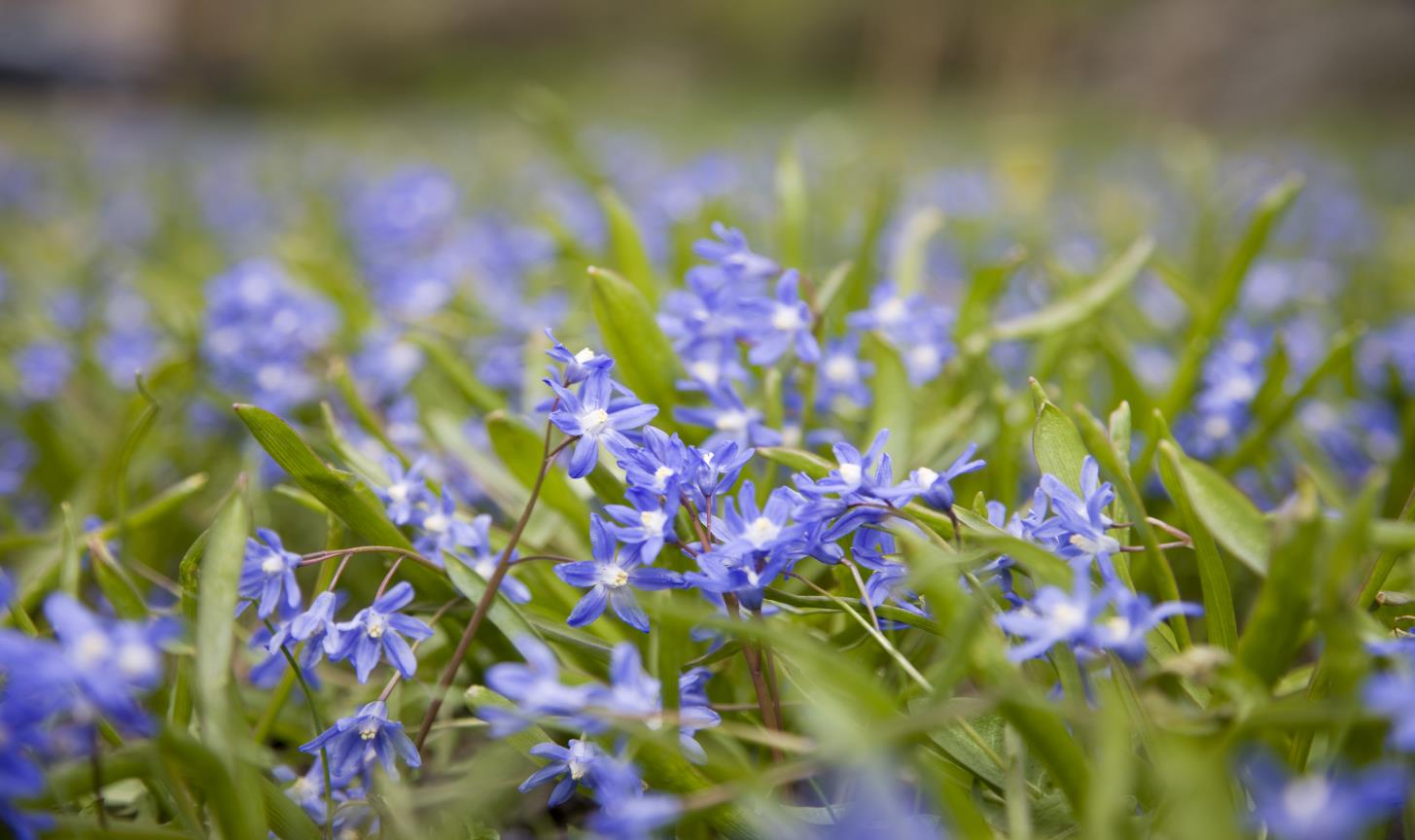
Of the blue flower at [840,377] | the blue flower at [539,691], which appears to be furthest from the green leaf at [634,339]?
the blue flower at [539,691]

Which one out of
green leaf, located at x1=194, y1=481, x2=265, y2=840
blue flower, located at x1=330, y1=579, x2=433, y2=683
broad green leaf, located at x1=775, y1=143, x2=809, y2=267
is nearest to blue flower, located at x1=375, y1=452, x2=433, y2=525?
blue flower, located at x1=330, y1=579, x2=433, y2=683

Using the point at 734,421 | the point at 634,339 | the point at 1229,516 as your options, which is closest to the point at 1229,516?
the point at 1229,516

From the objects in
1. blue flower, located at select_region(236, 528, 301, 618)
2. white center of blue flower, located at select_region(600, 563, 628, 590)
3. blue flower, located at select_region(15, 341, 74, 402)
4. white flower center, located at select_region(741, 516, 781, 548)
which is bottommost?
blue flower, located at select_region(15, 341, 74, 402)

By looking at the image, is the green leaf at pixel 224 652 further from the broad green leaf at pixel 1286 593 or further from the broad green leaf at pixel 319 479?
the broad green leaf at pixel 1286 593

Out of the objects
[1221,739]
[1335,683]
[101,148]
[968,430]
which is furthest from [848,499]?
[101,148]

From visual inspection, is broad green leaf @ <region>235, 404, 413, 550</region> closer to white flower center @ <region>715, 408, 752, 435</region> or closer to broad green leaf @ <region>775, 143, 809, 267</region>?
white flower center @ <region>715, 408, 752, 435</region>

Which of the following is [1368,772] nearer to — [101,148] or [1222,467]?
[1222,467]
